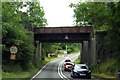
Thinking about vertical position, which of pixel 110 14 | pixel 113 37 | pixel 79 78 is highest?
pixel 110 14

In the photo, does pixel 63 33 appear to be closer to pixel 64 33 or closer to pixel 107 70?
pixel 64 33

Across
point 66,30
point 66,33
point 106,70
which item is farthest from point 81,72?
point 66,33

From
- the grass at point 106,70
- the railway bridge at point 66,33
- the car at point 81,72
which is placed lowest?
the grass at point 106,70

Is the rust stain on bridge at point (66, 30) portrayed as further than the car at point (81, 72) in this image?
Yes

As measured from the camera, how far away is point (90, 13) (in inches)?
1277

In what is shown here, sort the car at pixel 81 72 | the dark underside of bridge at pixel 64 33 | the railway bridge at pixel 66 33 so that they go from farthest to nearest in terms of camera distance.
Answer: the dark underside of bridge at pixel 64 33 < the railway bridge at pixel 66 33 < the car at pixel 81 72

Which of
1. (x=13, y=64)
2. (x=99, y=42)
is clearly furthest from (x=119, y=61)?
(x=99, y=42)

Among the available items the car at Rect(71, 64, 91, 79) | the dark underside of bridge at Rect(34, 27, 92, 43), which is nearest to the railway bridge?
the dark underside of bridge at Rect(34, 27, 92, 43)

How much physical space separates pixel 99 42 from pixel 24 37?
1388cm

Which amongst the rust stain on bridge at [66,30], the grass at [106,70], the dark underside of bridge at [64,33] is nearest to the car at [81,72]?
the grass at [106,70]

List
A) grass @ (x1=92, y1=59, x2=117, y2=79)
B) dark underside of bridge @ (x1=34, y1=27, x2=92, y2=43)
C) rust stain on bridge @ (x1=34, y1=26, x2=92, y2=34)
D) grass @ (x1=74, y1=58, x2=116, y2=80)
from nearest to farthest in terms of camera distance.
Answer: grass @ (x1=74, y1=58, x2=116, y2=80) → grass @ (x1=92, y1=59, x2=117, y2=79) → rust stain on bridge @ (x1=34, y1=26, x2=92, y2=34) → dark underside of bridge @ (x1=34, y1=27, x2=92, y2=43)

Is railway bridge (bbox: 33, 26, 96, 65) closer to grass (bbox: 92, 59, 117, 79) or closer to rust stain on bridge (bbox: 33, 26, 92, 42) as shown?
rust stain on bridge (bbox: 33, 26, 92, 42)

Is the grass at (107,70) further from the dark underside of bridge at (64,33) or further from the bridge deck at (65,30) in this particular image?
the dark underside of bridge at (64,33)

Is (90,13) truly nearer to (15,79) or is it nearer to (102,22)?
(102,22)
